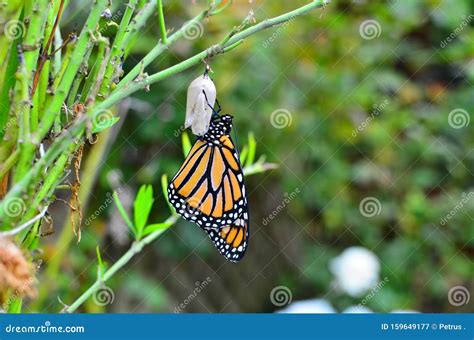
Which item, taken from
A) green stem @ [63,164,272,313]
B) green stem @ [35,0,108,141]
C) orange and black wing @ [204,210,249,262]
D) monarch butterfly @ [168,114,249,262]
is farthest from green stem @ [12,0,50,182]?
orange and black wing @ [204,210,249,262]

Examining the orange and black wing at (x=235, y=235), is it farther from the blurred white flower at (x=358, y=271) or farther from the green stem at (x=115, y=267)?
the blurred white flower at (x=358, y=271)

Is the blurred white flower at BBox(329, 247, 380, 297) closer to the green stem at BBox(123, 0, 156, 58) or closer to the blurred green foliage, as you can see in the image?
the blurred green foliage

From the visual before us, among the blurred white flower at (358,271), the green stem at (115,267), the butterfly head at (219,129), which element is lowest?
the blurred white flower at (358,271)

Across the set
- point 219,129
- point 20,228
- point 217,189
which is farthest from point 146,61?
point 217,189

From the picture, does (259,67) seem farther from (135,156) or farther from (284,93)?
(135,156)

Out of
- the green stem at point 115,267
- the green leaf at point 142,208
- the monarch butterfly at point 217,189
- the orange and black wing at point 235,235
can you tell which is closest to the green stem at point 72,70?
the green stem at point 115,267

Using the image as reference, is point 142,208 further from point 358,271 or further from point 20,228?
point 358,271

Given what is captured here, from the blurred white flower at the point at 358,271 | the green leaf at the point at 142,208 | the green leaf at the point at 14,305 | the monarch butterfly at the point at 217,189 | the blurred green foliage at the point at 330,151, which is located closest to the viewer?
the green leaf at the point at 14,305
